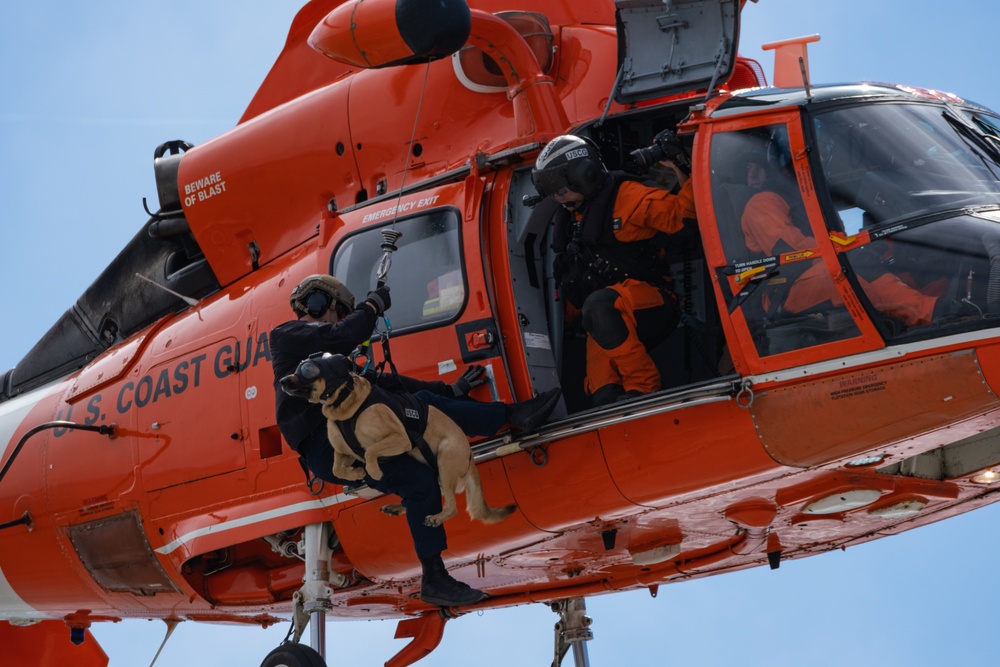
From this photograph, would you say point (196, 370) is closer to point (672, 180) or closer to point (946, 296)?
point (672, 180)

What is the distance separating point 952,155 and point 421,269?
112 inches

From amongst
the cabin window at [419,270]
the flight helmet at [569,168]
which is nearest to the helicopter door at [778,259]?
the flight helmet at [569,168]

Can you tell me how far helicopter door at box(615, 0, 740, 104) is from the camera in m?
7.32

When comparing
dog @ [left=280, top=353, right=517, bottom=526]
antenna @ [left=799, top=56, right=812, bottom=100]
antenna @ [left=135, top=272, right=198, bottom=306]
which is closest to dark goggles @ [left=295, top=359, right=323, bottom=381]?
dog @ [left=280, top=353, right=517, bottom=526]

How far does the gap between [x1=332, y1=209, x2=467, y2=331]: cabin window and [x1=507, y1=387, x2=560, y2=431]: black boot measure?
0.67 metres

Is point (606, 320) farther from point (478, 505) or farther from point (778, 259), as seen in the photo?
point (478, 505)

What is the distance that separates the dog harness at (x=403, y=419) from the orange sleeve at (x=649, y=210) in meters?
1.36

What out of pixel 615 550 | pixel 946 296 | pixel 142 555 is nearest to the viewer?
pixel 946 296

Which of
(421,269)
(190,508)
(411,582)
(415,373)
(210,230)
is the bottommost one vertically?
(411,582)

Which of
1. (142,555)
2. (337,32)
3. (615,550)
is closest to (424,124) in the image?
(337,32)

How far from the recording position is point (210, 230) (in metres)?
9.33

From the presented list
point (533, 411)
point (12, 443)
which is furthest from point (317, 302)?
point (12, 443)

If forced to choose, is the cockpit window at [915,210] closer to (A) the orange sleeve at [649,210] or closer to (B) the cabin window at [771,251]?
(B) the cabin window at [771,251]

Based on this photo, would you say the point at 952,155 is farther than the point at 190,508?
No
